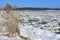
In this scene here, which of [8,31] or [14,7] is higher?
[14,7]

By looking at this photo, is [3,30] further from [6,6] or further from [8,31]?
[6,6]

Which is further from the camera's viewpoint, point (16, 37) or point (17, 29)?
point (17, 29)

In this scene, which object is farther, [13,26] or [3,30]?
[3,30]

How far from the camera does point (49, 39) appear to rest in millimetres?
5266

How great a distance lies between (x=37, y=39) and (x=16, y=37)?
550mm

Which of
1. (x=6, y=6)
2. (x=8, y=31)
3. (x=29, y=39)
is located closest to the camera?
(x=29, y=39)

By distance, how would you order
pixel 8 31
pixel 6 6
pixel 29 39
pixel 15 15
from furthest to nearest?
pixel 6 6
pixel 15 15
pixel 8 31
pixel 29 39

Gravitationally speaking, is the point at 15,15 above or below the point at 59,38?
above

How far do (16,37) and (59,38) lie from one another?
1179mm

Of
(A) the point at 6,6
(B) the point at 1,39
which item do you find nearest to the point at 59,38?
(B) the point at 1,39

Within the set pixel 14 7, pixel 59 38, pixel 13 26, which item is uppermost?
pixel 14 7

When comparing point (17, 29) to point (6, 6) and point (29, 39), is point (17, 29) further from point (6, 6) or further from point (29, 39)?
point (6, 6)

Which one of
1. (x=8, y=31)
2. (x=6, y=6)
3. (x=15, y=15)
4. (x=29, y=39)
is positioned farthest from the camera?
(x=6, y=6)

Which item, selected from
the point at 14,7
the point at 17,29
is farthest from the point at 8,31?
the point at 14,7
